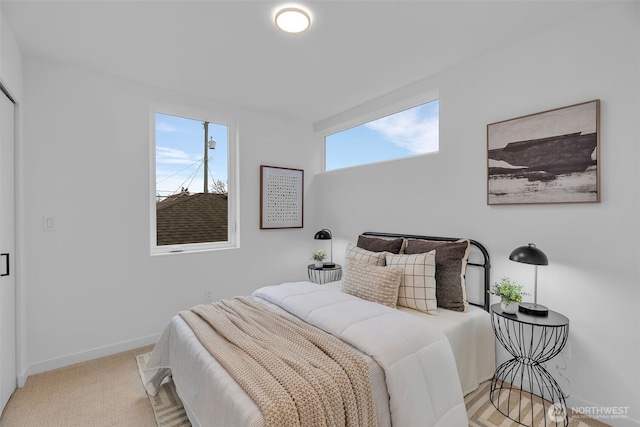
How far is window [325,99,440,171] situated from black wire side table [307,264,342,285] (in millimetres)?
1323

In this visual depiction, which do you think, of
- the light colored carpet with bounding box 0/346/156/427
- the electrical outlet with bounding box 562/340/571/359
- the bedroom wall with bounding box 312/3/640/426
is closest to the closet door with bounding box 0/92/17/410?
the light colored carpet with bounding box 0/346/156/427

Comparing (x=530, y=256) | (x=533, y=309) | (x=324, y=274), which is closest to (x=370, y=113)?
(x=324, y=274)

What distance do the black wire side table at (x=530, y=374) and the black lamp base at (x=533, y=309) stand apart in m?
0.03

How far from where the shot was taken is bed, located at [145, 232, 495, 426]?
4.76 feet

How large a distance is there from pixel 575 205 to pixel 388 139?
5.86 ft

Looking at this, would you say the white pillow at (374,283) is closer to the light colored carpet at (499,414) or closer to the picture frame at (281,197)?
the light colored carpet at (499,414)

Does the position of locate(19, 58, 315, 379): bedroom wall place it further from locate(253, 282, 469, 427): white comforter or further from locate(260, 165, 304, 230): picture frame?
locate(253, 282, 469, 427): white comforter

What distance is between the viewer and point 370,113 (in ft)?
11.1

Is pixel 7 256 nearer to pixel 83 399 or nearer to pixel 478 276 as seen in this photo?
pixel 83 399

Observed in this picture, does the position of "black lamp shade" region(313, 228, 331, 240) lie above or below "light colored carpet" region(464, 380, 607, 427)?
above

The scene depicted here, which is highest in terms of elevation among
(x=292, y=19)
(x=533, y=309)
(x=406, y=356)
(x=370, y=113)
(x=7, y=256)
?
(x=292, y=19)

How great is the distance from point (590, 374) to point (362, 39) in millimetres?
2722

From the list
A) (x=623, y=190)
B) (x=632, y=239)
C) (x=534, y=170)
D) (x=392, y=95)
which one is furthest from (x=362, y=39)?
(x=632, y=239)

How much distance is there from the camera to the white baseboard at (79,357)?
2361 mm
